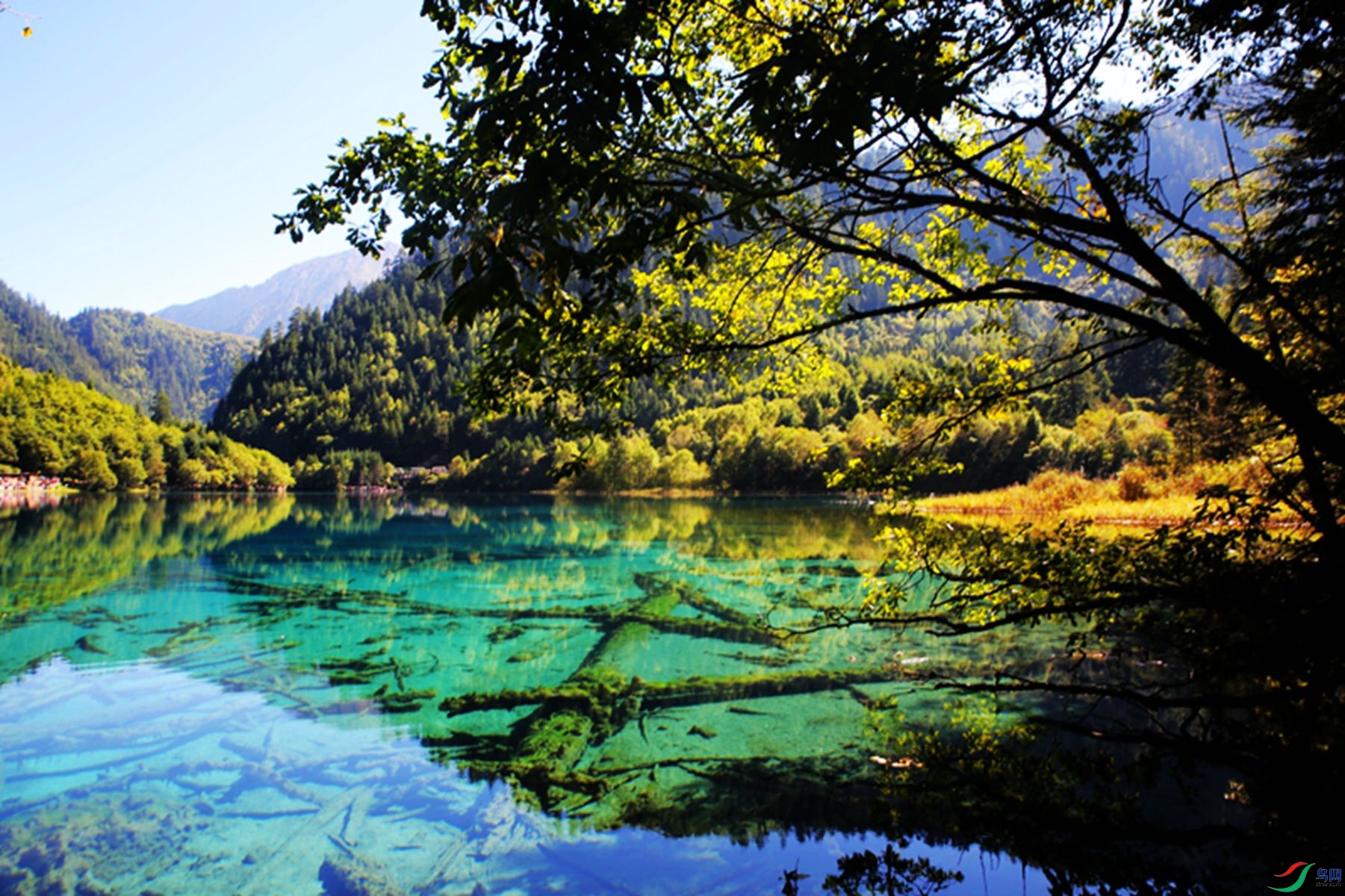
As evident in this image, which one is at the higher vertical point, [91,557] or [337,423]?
[337,423]

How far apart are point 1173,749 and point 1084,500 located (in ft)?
102

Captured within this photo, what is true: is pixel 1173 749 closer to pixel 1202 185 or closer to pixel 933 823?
pixel 933 823

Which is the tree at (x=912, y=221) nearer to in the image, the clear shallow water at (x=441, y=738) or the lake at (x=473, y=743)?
the lake at (x=473, y=743)

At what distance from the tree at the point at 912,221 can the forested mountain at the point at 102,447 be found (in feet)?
A: 376

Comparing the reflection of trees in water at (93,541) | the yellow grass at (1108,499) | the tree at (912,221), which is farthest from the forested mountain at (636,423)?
the tree at (912,221)

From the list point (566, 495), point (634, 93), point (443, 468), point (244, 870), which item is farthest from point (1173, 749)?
point (443, 468)

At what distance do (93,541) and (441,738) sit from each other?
31.9 metres

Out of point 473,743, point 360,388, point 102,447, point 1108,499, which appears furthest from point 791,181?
point 360,388

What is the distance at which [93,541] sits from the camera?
106 ft

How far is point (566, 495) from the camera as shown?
9381cm

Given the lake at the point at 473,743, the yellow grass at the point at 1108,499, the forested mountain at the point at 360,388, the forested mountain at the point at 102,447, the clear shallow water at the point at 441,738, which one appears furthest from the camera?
the forested mountain at the point at 360,388

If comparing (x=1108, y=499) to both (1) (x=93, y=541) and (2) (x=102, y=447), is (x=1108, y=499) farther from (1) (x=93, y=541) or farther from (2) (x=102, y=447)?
(2) (x=102, y=447)

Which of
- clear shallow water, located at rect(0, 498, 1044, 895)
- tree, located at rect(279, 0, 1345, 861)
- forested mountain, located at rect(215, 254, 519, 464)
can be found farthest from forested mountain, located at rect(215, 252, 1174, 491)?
tree, located at rect(279, 0, 1345, 861)

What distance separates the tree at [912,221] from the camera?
2801 mm
